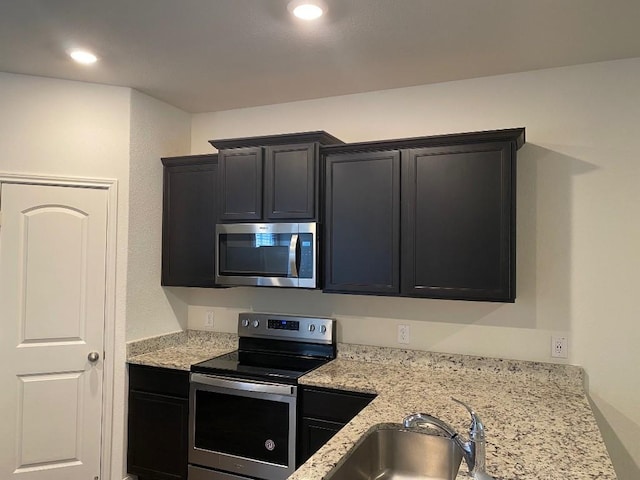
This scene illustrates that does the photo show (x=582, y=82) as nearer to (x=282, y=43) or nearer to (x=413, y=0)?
(x=413, y=0)

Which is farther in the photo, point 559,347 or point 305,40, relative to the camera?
point 559,347

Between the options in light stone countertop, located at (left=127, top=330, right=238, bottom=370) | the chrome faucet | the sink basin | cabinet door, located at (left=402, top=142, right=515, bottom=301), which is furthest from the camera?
light stone countertop, located at (left=127, top=330, right=238, bottom=370)

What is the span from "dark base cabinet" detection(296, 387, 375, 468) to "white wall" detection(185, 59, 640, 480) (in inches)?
23.8

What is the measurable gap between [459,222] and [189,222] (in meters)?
1.77

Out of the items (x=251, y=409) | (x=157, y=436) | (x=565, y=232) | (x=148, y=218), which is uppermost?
(x=148, y=218)

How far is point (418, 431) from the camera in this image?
1.86 meters

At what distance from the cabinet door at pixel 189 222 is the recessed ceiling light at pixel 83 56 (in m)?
0.82

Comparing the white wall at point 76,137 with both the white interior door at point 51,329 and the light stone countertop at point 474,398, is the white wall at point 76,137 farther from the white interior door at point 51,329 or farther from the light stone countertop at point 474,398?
the light stone countertop at point 474,398

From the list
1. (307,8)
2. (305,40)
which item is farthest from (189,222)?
(307,8)

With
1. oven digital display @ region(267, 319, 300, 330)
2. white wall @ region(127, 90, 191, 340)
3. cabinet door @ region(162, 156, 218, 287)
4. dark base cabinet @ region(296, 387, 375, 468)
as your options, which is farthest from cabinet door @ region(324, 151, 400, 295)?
white wall @ region(127, 90, 191, 340)

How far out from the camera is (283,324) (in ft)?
10.3

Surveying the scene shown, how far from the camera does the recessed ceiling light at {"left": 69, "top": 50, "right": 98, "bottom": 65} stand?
2502 millimetres

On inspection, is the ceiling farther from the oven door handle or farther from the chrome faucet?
the oven door handle

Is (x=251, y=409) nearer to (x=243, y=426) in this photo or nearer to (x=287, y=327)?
(x=243, y=426)
